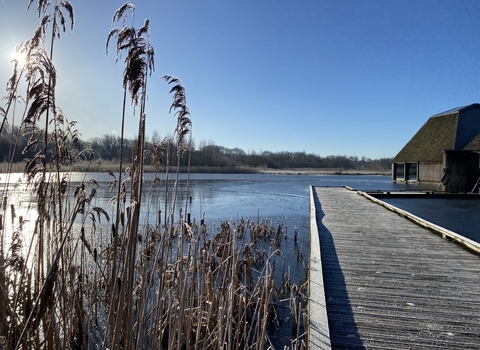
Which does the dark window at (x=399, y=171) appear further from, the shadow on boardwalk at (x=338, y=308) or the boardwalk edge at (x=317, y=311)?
the boardwalk edge at (x=317, y=311)

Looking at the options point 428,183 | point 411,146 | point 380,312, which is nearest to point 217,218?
point 380,312

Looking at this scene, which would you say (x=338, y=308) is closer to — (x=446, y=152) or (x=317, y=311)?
(x=317, y=311)

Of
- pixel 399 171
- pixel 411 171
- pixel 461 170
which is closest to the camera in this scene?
pixel 461 170

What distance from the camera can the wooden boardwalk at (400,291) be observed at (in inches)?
83.2

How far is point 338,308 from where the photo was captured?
2.51m

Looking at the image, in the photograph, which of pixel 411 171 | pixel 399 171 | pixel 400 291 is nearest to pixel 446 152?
pixel 411 171

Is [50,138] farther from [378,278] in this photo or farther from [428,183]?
[428,183]

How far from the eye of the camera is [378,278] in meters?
3.11

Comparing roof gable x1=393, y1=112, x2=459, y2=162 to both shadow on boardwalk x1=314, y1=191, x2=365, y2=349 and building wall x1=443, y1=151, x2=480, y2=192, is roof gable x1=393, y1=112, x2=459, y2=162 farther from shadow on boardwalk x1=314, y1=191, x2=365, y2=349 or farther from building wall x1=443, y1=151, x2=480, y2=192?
shadow on boardwalk x1=314, y1=191, x2=365, y2=349

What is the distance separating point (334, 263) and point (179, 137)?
2435mm

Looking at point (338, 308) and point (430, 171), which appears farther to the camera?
point (430, 171)

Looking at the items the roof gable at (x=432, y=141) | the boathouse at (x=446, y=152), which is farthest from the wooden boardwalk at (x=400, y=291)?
the roof gable at (x=432, y=141)

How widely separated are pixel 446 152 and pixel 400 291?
17.4 metres

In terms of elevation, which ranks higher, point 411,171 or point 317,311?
point 411,171
